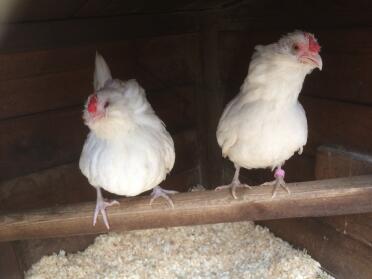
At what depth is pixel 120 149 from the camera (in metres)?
1.67

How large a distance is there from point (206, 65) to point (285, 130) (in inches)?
42.3

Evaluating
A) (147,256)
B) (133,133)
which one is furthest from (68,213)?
(147,256)

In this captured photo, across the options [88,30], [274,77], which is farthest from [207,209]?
[88,30]

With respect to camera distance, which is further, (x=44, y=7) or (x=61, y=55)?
(x=61, y=55)

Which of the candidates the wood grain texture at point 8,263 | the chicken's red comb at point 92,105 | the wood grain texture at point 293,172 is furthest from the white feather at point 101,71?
the wood grain texture at point 293,172

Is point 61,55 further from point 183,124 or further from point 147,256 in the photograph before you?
point 147,256

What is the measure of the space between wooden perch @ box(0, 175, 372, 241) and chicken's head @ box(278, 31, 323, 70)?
19.4 inches

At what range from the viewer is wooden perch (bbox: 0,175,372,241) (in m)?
1.53

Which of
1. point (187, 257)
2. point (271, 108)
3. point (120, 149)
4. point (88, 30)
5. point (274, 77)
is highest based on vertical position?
point (88, 30)

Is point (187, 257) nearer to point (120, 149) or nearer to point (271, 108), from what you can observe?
point (120, 149)

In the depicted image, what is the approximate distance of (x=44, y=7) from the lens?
5.47 ft

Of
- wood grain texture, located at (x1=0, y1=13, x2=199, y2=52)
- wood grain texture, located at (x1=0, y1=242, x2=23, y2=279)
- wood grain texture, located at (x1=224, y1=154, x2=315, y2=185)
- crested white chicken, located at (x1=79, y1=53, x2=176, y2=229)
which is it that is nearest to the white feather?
crested white chicken, located at (x1=79, y1=53, x2=176, y2=229)

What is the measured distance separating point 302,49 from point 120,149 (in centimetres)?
85

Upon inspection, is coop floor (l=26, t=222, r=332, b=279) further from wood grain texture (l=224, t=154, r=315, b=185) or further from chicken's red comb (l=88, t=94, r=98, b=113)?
chicken's red comb (l=88, t=94, r=98, b=113)
